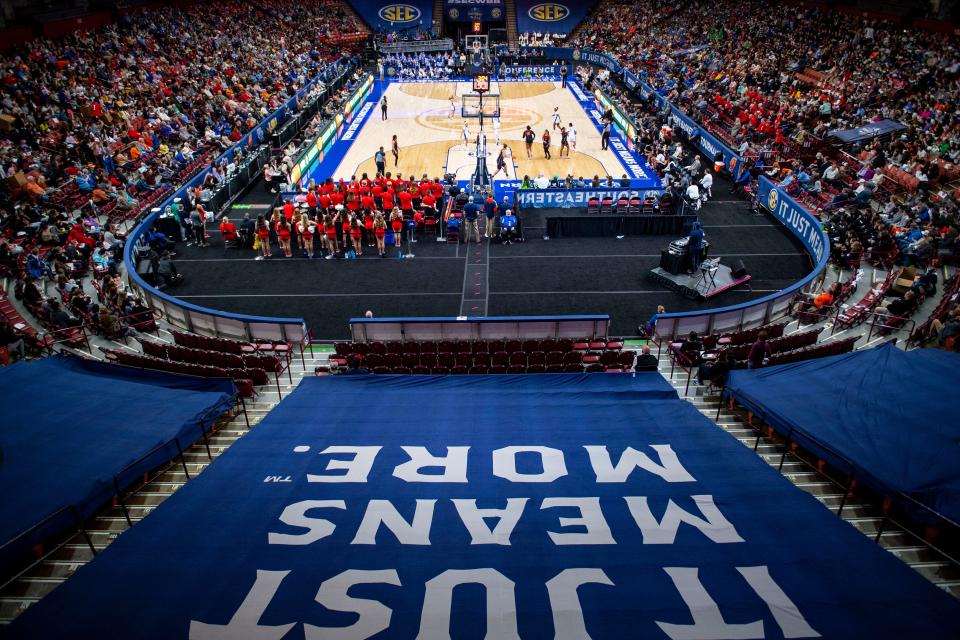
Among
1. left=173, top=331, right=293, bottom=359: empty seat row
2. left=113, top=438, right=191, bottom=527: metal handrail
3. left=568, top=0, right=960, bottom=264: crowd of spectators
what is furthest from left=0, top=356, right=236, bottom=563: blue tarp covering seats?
left=568, top=0, right=960, bottom=264: crowd of spectators

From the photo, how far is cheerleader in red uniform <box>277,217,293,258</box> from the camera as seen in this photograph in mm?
19781

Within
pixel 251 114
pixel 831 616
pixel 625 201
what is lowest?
pixel 831 616

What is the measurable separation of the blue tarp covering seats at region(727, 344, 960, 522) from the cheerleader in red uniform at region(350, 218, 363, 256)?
13.5m

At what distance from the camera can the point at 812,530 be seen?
6969 millimetres

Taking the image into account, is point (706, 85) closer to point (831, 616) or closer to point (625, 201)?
point (625, 201)

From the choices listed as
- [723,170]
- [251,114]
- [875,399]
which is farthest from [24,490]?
[251,114]

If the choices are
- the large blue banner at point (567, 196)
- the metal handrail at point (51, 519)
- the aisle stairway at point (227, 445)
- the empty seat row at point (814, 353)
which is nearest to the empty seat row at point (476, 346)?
the aisle stairway at point (227, 445)

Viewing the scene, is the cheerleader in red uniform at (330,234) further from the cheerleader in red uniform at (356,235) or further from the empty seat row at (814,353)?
the empty seat row at (814,353)

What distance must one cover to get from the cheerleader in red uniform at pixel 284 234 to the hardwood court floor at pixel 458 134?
8.70 m

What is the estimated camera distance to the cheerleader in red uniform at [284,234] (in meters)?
19.8

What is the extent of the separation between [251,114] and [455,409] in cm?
2990

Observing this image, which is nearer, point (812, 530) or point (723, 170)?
point (812, 530)

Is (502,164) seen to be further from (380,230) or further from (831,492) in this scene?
(831,492)

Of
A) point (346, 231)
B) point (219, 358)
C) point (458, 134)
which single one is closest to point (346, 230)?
point (346, 231)
